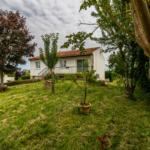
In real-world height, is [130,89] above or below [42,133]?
above

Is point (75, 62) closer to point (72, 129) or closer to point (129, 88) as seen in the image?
point (129, 88)

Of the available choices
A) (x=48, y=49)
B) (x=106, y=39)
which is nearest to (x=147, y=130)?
(x=48, y=49)

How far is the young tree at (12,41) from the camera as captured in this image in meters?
8.87

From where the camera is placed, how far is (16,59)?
1005 cm

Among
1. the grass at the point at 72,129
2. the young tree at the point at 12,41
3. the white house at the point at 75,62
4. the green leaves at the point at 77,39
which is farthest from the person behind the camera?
the white house at the point at 75,62

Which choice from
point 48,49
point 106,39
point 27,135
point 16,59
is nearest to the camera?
point 27,135

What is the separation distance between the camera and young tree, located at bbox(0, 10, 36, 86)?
887 cm

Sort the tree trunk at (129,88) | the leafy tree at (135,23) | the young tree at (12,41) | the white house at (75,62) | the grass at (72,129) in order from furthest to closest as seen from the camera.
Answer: the white house at (75,62)
the young tree at (12,41)
the tree trunk at (129,88)
the grass at (72,129)
the leafy tree at (135,23)

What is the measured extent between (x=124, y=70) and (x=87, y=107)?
349 centimetres

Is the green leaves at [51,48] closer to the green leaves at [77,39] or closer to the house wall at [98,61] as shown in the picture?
the green leaves at [77,39]

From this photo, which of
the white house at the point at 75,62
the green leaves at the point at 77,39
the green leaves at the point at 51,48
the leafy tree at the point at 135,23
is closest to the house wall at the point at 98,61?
the white house at the point at 75,62

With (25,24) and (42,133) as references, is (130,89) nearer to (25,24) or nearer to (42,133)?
(42,133)

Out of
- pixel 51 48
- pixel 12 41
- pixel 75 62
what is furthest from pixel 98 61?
pixel 12 41

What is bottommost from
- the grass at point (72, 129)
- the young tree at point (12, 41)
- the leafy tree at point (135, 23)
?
the grass at point (72, 129)
